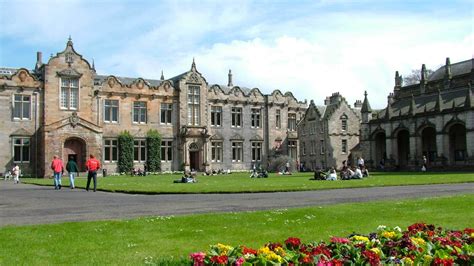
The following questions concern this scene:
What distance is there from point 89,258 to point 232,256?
9.69 feet

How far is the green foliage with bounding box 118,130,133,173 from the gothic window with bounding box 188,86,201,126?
28.6 feet

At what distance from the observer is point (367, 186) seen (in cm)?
2766

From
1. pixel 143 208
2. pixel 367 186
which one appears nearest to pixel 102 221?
pixel 143 208

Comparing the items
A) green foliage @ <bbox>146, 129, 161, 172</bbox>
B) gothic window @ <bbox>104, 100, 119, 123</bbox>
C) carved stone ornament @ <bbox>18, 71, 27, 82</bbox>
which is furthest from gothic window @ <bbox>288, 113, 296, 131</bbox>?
carved stone ornament @ <bbox>18, 71, 27, 82</bbox>

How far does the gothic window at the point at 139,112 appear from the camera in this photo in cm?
6103

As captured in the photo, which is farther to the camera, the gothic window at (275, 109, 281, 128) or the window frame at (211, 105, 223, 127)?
the gothic window at (275, 109, 281, 128)

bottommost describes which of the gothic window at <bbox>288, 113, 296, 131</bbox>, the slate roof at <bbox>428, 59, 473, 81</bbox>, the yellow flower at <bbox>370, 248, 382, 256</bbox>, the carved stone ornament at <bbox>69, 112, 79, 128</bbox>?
the yellow flower at <bbox>370, 248, 382, 256</bbox>

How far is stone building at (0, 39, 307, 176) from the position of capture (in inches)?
2108

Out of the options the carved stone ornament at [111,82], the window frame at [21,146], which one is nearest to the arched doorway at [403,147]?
the carved stone ornament at [111,82]

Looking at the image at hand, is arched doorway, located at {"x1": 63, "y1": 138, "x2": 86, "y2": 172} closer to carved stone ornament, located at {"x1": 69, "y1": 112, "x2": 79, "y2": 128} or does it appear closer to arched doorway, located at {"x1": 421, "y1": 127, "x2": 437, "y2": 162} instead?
carved stone ornament, located at {"x1": 69, "y1": 112, "x2": 79, "y2": 128}

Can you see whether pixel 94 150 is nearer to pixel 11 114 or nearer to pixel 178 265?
pixel 11 114

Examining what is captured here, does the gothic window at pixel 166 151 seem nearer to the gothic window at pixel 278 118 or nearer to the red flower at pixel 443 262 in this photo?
the gothic window at pixel 278 118

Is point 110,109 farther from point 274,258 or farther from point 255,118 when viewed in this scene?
point 274,258

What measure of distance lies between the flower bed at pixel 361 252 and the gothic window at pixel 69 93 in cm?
5283
